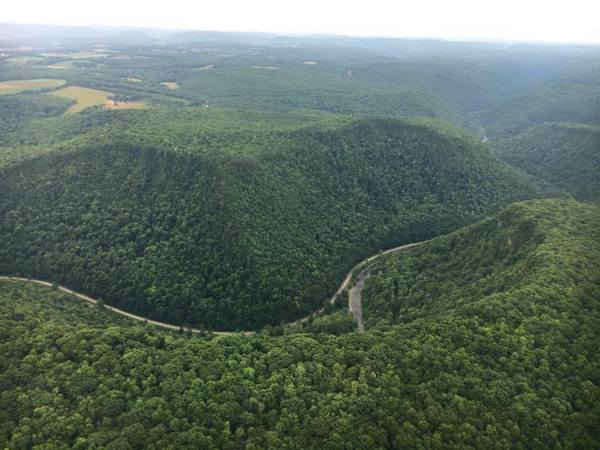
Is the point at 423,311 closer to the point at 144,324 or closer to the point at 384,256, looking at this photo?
the point at 384,256

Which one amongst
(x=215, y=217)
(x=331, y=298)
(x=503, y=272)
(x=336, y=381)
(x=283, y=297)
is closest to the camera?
(x=336, y=381)

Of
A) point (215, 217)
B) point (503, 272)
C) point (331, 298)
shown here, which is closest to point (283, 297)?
point (331, 298)

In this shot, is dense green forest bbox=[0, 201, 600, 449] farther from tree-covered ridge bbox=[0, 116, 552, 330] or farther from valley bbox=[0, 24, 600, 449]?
tree-covered ridge bbox=[0, 116, 552, 330]

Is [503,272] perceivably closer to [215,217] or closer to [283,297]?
[283,297]

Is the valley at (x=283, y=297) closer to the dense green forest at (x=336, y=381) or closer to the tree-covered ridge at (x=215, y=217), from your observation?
the dense green forest at (x=336, y=381)

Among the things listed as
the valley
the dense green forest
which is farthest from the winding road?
the dense green forest

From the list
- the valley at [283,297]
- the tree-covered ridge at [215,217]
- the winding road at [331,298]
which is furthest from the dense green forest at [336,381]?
the tree-covered ridge at [215,217]

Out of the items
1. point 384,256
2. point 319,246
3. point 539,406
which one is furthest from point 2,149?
point 539,406
